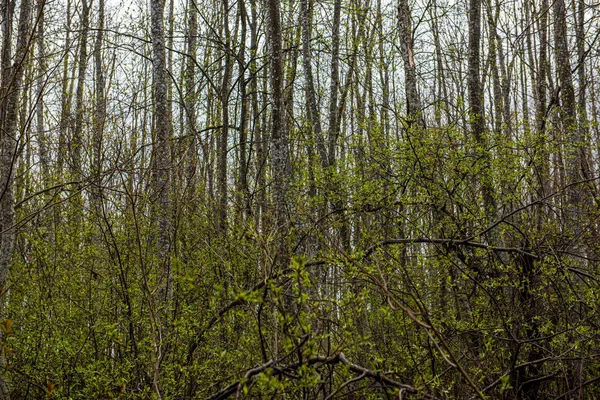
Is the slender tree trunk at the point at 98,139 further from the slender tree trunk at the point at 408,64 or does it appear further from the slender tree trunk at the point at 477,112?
the slender tree trunk at the point at 408,64

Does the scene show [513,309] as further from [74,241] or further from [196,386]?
[74,241]

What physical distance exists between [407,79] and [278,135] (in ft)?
9.38

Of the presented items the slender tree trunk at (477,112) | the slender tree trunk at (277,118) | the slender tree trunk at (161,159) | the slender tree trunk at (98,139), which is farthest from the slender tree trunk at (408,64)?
the slender tree trunk at (98,139)

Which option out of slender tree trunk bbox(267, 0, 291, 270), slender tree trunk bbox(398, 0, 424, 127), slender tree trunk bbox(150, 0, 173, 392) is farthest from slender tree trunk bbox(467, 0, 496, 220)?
slender tree trunk bbox(150, 0, 173, 392)

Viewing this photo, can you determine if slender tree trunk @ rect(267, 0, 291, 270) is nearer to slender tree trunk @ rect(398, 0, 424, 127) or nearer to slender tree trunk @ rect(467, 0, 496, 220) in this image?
slender tree trunk @ rect(467, 0, 496, 220)

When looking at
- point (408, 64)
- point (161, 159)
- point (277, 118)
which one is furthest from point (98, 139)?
point (408, 64)

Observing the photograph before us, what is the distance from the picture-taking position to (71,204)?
7.54 m

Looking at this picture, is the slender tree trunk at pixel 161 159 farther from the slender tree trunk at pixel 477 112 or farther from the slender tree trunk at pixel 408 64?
the slender tree trunk at pixel 477 112

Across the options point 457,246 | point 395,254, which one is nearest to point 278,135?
point 395,254

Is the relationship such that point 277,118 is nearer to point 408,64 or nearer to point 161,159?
point 161,159

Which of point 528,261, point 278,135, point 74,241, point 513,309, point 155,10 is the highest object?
point 155,10

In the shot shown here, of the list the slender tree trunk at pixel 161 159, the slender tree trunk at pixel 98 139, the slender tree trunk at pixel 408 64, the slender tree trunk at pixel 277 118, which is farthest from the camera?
the slender tree trunk at pixel 408 64

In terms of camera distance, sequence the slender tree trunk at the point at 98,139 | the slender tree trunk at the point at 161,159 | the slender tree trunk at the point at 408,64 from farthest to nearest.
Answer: the slender tree trunk at the point at 408,64 → the slender tree trunk at the point at 161,159 → the slender tree trunk at the point at 98,139

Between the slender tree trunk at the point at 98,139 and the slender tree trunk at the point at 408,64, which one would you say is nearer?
the slender tree trunk at the point at 98,139
